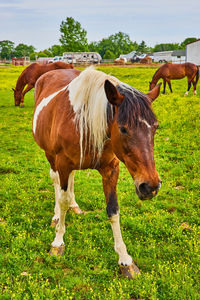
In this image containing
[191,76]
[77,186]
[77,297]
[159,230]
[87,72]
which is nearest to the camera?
[77,297]

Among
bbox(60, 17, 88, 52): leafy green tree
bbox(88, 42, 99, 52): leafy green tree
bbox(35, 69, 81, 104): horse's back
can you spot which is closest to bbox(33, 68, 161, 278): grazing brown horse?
Result: bbox(35, 69, 81, 104): horse's back

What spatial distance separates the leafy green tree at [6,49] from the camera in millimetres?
130125

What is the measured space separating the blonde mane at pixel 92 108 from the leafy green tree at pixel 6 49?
463ft

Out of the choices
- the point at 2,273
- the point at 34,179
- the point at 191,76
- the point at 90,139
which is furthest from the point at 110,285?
the point at 191,76

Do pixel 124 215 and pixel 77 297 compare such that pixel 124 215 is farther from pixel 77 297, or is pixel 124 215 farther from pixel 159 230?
pixel 77 297

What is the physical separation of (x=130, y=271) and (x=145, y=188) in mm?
1351

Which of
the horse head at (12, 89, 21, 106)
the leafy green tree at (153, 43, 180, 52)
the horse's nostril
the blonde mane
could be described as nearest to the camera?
the horse's nostril

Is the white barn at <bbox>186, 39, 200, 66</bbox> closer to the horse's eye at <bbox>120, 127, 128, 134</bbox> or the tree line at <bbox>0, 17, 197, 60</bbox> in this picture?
the tree line at <bbox>0, 17, 197, 60</bbox>

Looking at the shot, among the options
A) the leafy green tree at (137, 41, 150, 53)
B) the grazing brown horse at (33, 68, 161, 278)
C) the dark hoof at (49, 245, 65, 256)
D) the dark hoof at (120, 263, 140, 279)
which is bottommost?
the dark hoof at (120, 263, 140, 279)

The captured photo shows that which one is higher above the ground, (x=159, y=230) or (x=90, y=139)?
(x=90, y=139)

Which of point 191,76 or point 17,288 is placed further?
point 191,76

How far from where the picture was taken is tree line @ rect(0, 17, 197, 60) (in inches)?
2376

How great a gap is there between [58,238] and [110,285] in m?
1.01

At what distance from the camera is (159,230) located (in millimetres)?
3979
